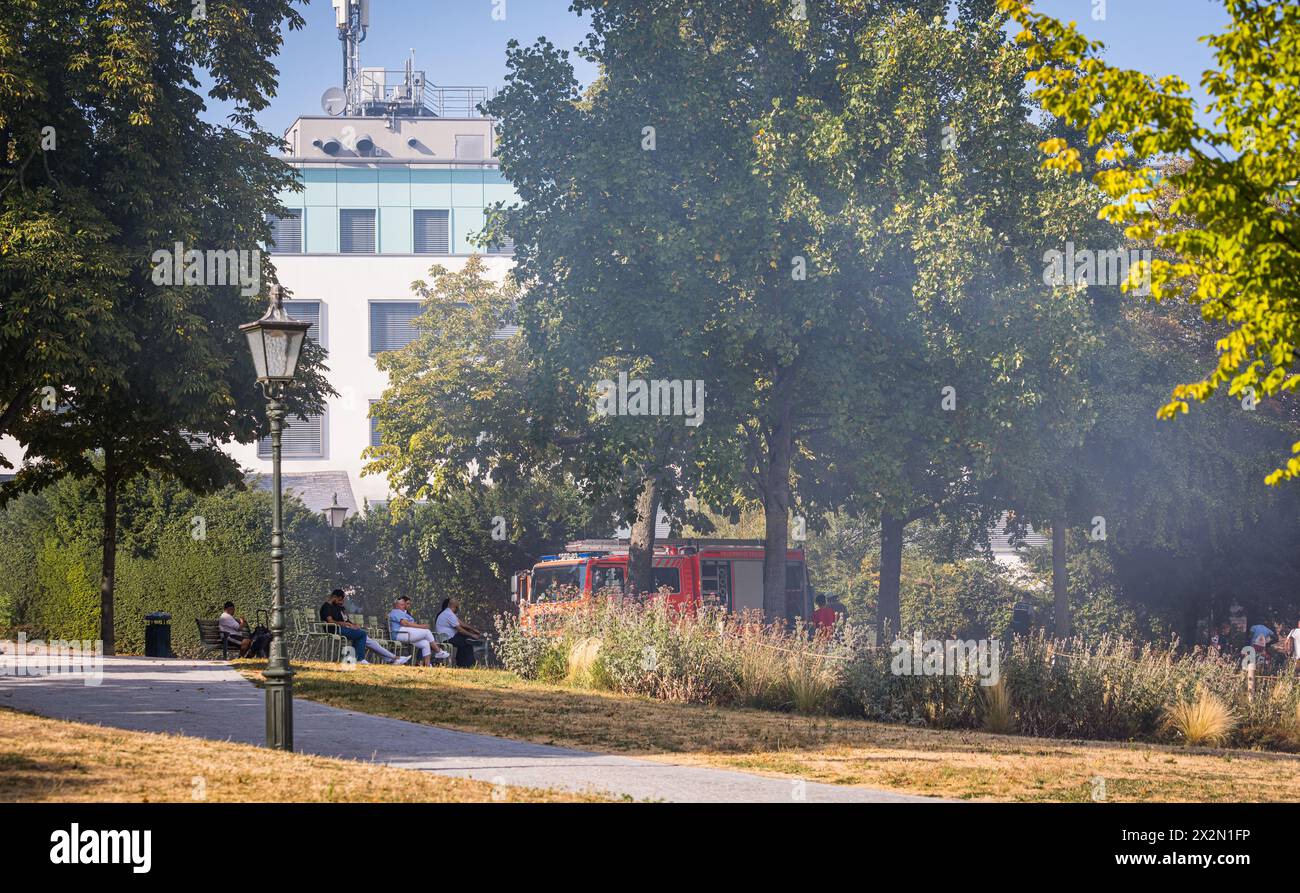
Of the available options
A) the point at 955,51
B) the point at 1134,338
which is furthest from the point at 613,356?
the point at 1134,338

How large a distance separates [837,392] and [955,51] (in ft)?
23.6

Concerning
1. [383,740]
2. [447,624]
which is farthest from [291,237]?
[383,740]

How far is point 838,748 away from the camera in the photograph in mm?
15320

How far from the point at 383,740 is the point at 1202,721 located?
410 inches

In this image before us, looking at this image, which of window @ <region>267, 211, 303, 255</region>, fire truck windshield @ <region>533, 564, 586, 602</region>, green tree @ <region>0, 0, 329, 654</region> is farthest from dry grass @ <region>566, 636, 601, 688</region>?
window @ <region>267, 211, 303, 255</region>

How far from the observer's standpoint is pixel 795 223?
1172 inches

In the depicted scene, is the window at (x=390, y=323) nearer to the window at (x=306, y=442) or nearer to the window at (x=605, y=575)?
the window at (x=306, y=442)

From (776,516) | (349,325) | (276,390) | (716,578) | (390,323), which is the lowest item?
(716,578)

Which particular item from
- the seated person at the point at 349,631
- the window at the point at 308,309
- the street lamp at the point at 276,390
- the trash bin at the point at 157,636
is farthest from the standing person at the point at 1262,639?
the window at the point at 308,309

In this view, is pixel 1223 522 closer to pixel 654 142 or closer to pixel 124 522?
pixel 654 142

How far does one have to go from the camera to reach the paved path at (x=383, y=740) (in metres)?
11.5

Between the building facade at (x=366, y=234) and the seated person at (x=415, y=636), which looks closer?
the seated person at (x=415, y=636)

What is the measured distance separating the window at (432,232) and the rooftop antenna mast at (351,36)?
6.73 meters

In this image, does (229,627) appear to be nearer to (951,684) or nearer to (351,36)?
(951,684)
